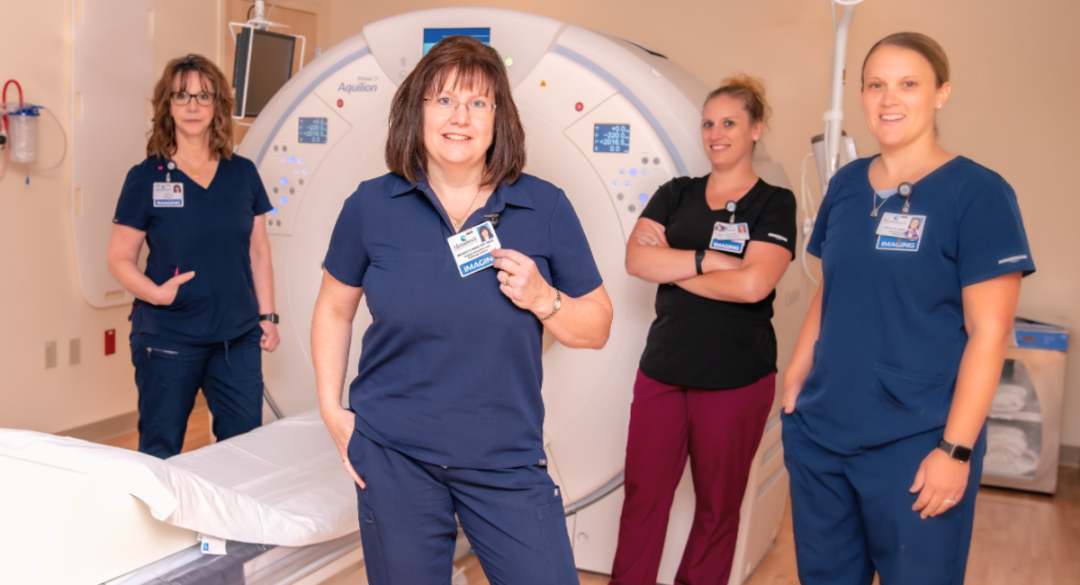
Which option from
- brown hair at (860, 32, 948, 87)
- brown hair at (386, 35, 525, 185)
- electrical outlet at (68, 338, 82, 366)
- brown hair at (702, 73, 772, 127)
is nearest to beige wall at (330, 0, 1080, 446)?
brown hair at (702, 73, 772, 127)

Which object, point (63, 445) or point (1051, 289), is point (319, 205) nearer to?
point (63, 445)

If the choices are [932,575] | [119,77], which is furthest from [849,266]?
[119,77]

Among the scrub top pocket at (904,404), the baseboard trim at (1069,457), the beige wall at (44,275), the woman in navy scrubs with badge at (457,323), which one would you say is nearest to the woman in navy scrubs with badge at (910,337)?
the scrub top pocket at (904,404)

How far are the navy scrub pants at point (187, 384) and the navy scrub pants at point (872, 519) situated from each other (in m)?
1.53

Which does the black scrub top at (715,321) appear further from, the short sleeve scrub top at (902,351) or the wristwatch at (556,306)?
the wristwatch at (556,306)

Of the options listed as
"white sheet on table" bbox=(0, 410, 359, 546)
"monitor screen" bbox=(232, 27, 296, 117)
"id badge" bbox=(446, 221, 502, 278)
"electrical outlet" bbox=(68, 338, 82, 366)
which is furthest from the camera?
"electrical outlet" bbox=(68, 338, 82, 366)

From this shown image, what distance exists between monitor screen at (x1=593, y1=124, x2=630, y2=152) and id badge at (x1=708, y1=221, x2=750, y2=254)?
15.0 inches

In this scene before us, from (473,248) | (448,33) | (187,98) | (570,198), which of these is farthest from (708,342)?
(187,98)

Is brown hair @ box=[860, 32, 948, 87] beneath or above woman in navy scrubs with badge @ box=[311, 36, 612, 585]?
above

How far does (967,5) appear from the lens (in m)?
3.53

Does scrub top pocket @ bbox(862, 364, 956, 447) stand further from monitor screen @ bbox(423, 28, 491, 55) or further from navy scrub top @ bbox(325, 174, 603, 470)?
monitor screen @ bbox(423, 28, 491, 55)

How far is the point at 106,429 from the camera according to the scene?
11.7 ft

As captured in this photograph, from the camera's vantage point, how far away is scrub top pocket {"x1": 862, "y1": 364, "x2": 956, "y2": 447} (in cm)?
137

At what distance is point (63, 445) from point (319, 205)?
121 centimetres
